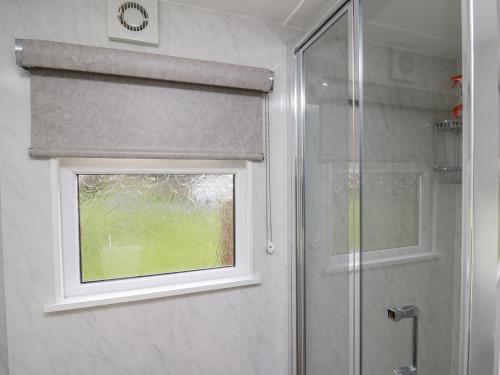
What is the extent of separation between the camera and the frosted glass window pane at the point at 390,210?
2.88 ft

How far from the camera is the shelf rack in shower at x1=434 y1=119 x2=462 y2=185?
69cm

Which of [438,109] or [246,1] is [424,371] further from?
[246,1]

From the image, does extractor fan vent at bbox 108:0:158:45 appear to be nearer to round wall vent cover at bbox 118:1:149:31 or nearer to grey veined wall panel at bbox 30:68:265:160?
round wall vent cover at bbox 118:1:149:31

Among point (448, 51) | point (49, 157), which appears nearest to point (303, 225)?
point (448, 51)

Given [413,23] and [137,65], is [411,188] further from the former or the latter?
[137,65]

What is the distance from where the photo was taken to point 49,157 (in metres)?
1.09

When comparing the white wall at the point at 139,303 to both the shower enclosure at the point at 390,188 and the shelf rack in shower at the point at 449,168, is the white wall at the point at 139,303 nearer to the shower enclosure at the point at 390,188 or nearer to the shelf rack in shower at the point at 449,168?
the shower enclosure at the point at 390,188

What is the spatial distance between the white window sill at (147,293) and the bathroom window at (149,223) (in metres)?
0.04

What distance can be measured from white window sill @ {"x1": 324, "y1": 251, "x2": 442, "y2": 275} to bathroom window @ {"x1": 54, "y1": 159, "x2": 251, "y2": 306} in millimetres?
461

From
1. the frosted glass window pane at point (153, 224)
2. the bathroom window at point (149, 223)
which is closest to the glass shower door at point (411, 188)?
the bathroom window at point (149, 223)

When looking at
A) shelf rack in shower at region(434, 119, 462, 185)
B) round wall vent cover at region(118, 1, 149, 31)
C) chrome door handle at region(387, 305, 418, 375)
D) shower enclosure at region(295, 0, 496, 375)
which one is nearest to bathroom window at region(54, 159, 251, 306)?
shower enclosure at region(295, 0, 496, 375)

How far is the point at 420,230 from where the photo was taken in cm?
85

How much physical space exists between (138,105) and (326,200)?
927 millimetres

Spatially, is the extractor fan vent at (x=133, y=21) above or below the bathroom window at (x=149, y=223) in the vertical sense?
above
